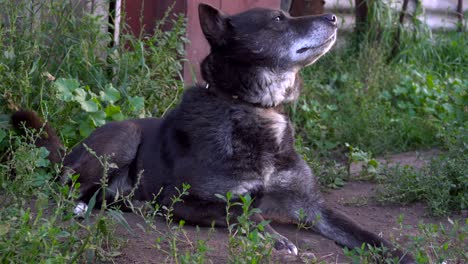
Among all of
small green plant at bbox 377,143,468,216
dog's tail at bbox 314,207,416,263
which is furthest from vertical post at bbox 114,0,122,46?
dog's tail at bbox 314,207,416,263

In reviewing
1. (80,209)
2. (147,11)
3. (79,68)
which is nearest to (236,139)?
(80,209)

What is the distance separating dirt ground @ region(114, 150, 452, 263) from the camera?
368 centimetres

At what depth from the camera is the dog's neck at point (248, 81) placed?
4.51 m

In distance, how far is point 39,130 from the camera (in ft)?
15.8

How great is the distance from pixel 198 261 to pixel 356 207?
6.88ft

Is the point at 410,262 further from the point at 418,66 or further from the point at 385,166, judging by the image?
the point at 418,66

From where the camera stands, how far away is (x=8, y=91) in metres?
5.12

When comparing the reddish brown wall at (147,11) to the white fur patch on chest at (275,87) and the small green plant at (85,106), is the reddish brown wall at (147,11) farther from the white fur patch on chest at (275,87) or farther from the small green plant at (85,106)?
the white fur patch on chest at (275,87)

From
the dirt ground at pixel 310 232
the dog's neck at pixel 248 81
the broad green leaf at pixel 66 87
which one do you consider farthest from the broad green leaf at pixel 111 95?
the dirt ground at pixel 310 232

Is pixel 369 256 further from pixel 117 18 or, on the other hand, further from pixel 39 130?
pixel 117 18

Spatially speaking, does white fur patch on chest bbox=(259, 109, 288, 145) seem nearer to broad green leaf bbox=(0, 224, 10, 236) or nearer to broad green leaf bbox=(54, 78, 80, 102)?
broad green leaf bbox=(54, 78, 80, 102)

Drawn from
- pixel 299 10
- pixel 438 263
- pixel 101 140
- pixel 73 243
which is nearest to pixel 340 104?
pixel 299 10

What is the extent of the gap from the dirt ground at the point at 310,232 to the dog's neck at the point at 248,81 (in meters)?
0.75

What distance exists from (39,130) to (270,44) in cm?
150
